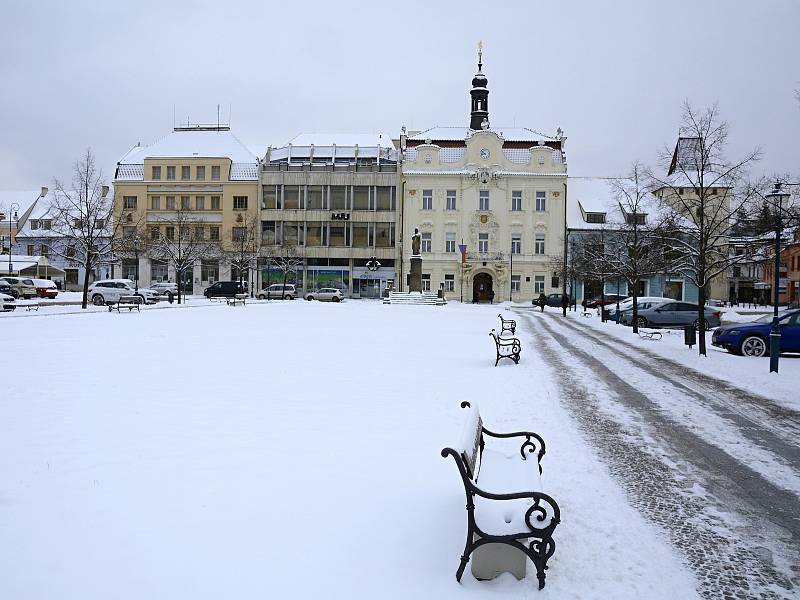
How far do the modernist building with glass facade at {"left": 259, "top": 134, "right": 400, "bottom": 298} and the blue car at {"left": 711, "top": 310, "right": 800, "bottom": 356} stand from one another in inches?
2143

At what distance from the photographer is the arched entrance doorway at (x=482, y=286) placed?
7194 cm

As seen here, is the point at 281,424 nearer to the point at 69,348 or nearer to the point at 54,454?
the point at 54,454

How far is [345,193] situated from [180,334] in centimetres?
5438

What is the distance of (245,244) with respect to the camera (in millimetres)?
68500

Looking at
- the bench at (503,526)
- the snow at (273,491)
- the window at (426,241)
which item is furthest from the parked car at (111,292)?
the bench at (503,526)

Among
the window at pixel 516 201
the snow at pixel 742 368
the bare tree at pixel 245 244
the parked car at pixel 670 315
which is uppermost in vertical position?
the window at pixel 516 201

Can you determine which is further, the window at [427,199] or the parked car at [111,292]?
the window at [427,199]

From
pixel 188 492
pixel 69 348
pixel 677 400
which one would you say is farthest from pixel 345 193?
pixel 188 492

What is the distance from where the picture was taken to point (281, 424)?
865 centimetres

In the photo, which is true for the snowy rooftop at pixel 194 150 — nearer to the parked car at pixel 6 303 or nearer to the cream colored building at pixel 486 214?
the cream colored building at pixel 486 214

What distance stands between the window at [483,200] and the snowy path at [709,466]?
2352 inches

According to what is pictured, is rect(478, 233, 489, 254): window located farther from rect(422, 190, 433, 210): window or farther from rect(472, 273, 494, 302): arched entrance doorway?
rect(422, 190, 433, 210): window

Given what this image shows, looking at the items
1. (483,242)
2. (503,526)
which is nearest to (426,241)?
(483,242)

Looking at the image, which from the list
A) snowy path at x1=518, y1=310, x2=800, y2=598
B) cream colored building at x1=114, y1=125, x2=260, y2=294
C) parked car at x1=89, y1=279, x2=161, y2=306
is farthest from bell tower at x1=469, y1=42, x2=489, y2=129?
snowy path at x1=518, y1=310, x2=800, y2=598
